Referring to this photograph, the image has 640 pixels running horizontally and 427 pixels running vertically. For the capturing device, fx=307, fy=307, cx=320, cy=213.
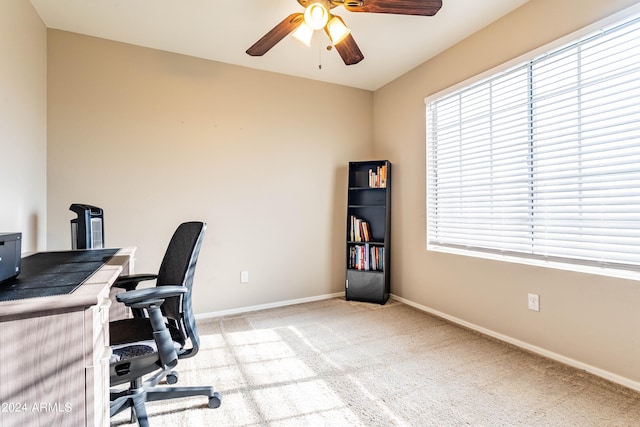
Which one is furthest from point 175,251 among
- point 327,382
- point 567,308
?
point 567,308

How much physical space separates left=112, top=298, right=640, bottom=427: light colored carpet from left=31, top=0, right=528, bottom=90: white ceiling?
2.55 meters

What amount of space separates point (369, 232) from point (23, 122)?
315 cm

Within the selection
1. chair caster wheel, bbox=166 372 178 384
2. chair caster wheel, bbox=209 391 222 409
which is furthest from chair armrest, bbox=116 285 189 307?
chair caster wheel, bbox=166 372 178 384

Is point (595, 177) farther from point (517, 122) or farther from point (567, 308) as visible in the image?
point (567, 308)

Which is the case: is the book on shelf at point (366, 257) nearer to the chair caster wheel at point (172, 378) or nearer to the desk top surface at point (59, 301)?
the chair caster wheel at point (172, 378)

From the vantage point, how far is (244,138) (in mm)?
3191

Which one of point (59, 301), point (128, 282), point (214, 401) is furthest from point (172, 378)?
point (59, 301)

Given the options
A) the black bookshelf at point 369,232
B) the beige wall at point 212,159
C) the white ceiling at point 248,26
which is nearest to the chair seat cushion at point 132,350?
the beige wall at point 212,159

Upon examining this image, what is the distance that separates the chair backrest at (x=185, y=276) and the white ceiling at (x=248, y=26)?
175 centimetres

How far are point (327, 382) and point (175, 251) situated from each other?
1202mm

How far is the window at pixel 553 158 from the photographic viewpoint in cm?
182

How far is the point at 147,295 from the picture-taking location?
1279mm

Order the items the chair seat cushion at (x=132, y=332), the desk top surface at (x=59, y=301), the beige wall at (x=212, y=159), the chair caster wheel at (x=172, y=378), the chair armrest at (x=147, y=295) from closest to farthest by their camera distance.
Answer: the desk top surface at (x=59, y=301) → the chair armrest at (x=147, y=295) → the chair seat cushion at (x=132, y=332) → the chair caster wheel at (x=172, y=378) → the beige wall at (x=212, y=159)

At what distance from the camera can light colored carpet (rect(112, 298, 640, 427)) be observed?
1.57m
